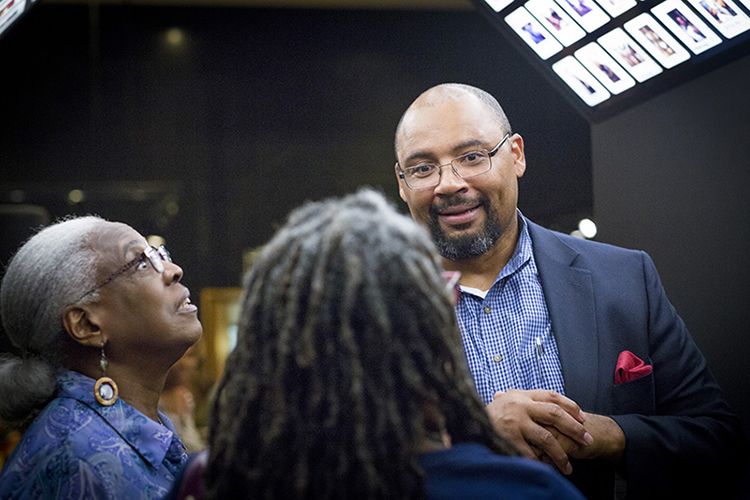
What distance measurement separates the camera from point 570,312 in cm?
214

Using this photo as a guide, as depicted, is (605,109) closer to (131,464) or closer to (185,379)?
(131,464)

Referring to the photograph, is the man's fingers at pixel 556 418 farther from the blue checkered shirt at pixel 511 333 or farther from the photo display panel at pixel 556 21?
the photo display panel at pixel 556 21

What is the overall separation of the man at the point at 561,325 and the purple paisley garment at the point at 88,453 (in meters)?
0.70

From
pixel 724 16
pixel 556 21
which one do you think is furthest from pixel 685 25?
pixel 556 21

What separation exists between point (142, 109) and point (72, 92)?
45 cm

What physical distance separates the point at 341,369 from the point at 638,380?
1128 mm

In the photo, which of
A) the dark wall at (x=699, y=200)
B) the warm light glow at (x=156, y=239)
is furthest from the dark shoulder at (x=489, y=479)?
the warm light glow at (x=156, y=239)

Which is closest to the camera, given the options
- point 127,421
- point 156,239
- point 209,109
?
point 127,421

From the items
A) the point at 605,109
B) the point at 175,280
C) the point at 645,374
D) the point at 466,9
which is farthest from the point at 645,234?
the point at 466,9

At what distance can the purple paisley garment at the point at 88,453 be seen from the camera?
186cm

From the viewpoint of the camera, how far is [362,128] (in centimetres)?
609

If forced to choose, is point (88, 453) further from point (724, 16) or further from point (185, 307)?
point (724, 16)

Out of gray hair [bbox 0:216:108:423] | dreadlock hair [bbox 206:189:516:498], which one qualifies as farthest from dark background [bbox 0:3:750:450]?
dreadlock hair [bbox 206:189:516:498]

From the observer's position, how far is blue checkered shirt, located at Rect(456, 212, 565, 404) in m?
2.10
